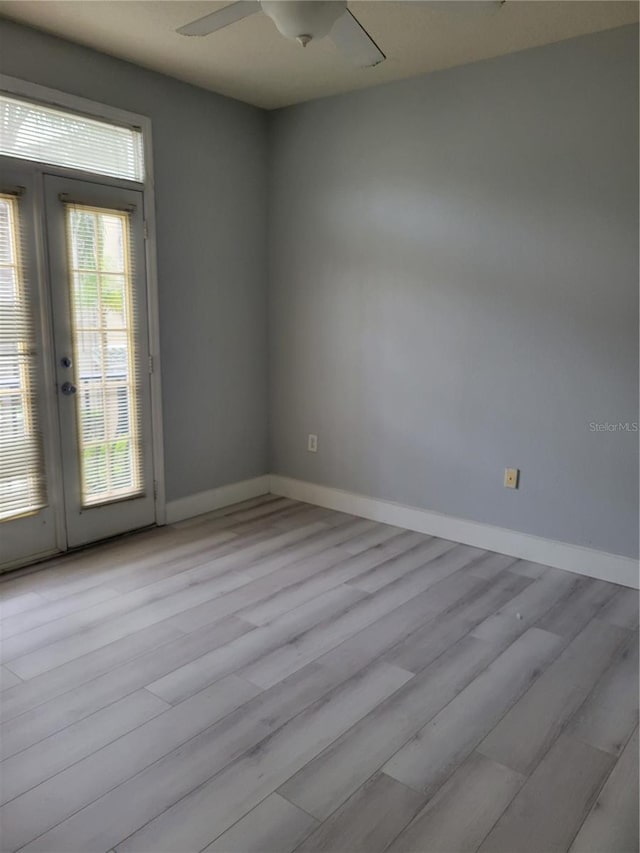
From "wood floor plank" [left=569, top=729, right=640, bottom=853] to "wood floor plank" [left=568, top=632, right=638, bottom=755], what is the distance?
10 centimetres

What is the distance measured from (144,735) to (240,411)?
2601 mm

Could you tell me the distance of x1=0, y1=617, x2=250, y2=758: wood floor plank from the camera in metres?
1.98

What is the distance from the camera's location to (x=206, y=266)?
3969 mm

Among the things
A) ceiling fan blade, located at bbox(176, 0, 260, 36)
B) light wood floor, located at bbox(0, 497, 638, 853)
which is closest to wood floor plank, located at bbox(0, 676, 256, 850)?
light wood floor, located at bbox(0, 497, 638, 853)

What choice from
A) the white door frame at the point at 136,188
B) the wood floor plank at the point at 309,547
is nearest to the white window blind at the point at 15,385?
the white door frame at the point at 136,188

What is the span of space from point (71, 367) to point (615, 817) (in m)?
2.97

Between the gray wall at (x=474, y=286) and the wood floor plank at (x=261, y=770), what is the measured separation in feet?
5.07

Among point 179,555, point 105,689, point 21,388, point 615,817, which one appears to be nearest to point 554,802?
point 615,817

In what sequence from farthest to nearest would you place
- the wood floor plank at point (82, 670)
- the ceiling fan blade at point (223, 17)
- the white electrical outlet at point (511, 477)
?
the white electrical outlet at point (511, 477) < the wood floor plank at point (82, 670) < the ceiling fan blade at point (223, 17)

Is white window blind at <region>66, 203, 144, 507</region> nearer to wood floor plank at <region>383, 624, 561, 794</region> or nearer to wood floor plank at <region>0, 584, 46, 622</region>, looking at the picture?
wood floor plank at <region>0, 584, 46, 622</region>

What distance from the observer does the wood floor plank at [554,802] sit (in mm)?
1604

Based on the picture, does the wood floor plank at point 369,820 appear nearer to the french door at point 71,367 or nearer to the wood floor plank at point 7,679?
the wood floor plank at point 7,679

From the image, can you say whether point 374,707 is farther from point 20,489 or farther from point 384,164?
point 384,164

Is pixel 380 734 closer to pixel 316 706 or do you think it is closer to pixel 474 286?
pixel 316 706
